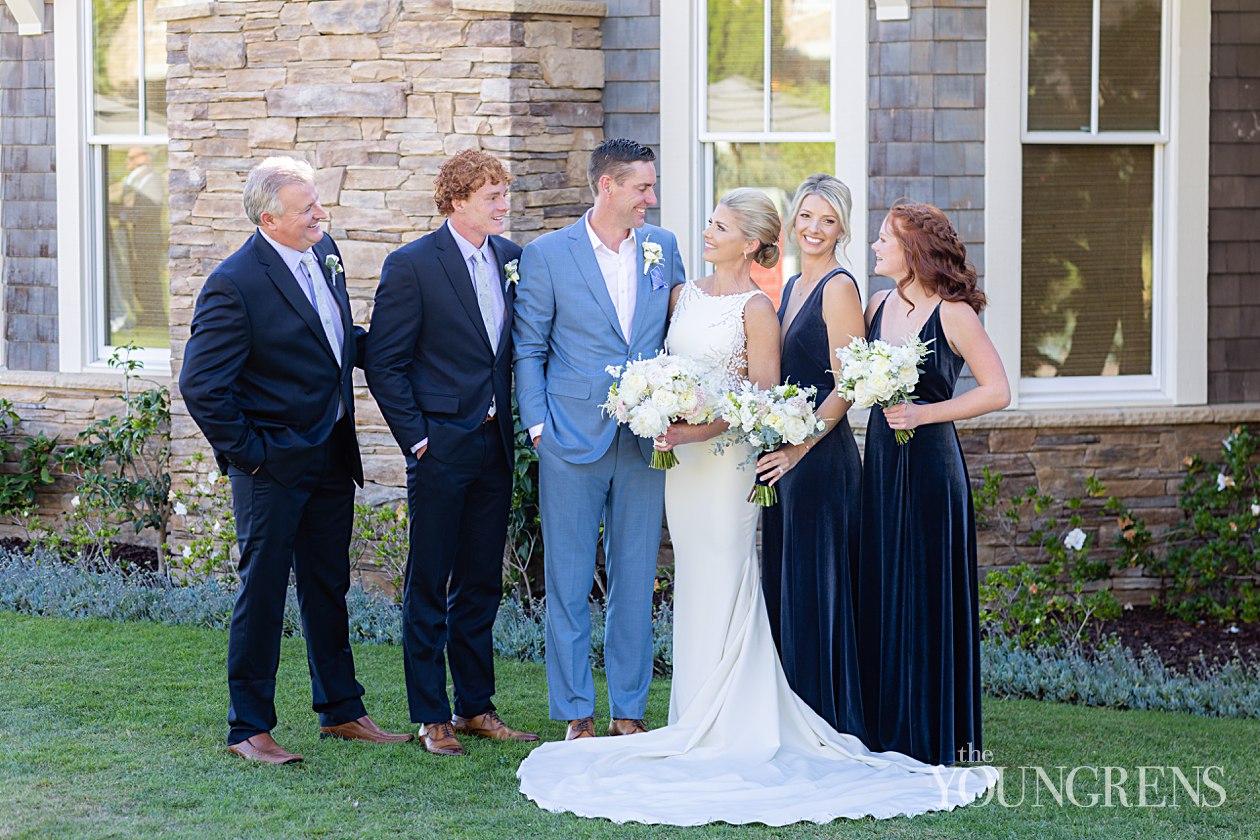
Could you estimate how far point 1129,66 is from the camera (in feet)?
25.1

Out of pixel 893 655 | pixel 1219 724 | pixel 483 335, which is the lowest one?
pixel 1219 724

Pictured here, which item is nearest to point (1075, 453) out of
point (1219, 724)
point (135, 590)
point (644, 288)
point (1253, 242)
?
point (1253, 242)

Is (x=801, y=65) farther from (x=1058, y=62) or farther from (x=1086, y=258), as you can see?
(x=1086, y=258)

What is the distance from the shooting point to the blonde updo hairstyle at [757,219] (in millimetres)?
5059

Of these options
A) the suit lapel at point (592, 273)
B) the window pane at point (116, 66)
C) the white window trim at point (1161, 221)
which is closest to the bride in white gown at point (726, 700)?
the suit lapel at point (592, 273)

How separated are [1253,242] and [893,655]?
4110 mm

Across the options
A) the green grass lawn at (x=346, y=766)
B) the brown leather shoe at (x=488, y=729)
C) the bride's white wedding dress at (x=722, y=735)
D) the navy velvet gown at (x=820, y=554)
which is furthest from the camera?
the brown leather shoe at (x=488, y=729)

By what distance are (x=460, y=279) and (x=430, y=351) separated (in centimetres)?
27

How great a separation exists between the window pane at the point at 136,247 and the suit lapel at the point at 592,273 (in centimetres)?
462

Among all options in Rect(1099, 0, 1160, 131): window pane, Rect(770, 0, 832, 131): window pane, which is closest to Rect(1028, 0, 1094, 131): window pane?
Rect(1099, 0, 1160, 131): window pane

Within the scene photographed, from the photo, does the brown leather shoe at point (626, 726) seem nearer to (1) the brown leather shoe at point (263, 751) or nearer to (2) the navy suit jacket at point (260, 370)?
(1) the brown leather shoe at point (263, 751)

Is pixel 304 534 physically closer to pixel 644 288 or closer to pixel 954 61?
pixel 644 288

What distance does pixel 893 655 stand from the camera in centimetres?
506

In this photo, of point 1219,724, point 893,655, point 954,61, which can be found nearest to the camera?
point 893,655
